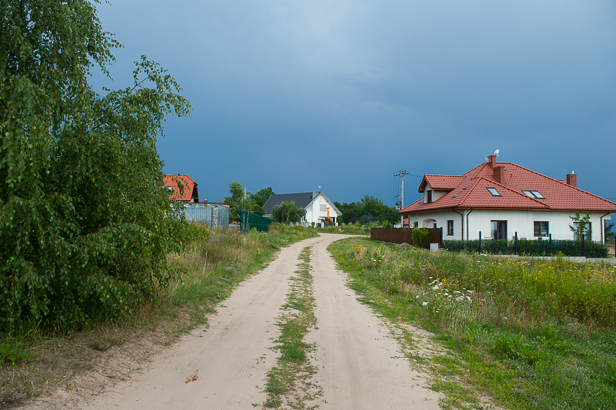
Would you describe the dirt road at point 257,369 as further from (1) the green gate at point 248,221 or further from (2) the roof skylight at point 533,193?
(2) the roof skylight at point 533,193

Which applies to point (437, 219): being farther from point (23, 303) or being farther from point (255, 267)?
point (23, 303)

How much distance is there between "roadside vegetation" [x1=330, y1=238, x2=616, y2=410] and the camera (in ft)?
13.1

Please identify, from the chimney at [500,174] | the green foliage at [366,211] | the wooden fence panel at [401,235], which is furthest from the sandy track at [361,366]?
the green foliage at [366,211]

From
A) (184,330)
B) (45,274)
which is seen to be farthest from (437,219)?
(45,274)

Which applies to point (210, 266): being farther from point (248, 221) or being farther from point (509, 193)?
point (509, 193)

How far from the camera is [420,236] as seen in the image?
26.6 meters

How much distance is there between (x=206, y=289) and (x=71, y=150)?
14.9 feet

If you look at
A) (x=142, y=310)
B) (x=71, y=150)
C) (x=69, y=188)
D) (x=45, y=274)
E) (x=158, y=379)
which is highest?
(x=71, y=150)

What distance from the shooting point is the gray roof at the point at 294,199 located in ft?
228

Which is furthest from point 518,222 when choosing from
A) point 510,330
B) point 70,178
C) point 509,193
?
point 70,178

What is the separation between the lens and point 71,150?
4.50 meters

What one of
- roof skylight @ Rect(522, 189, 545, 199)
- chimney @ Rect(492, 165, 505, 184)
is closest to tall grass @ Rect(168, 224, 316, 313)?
chimney @ Rect(492, 165, 505, 184)

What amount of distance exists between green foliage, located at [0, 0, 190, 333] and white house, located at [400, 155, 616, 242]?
23334mm

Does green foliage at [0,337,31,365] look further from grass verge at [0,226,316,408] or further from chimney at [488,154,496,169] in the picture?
chimney at [488,154,496,169]
